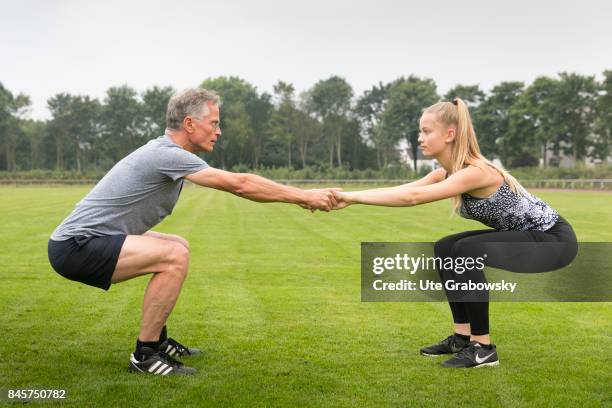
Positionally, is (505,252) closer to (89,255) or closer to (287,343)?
(287,343)

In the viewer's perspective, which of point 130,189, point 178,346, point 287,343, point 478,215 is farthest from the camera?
point 287,343

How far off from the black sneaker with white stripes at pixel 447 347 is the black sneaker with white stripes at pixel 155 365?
6.81ft

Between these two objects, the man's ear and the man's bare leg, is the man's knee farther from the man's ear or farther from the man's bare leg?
the man's ear

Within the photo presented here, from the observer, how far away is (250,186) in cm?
578

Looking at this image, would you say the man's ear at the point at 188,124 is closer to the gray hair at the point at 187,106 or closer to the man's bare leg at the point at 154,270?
the gray hair at the point at 187,106

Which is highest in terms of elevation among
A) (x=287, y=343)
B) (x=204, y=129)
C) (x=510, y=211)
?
(x=204, y=129)

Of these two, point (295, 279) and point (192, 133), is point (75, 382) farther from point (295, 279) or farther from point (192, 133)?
point (295, 279)

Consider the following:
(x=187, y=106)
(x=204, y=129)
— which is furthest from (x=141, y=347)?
(x=187, y=106)

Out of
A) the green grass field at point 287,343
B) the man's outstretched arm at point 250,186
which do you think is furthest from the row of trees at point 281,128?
the man's outstretched arm at point 250,186

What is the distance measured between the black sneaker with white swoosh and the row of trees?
95.4m

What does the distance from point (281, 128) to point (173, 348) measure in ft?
344

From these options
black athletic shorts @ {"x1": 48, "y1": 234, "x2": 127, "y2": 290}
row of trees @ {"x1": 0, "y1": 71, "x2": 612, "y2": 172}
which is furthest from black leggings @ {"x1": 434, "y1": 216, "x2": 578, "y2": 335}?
row of trees @ {"x1": 0, "y1": 71, "x2": 612, "y2": 172}

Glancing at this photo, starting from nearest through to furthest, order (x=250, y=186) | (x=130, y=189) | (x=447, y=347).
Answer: (x=130, y=189) < (x=250, y=186) < (x=447, y=347)

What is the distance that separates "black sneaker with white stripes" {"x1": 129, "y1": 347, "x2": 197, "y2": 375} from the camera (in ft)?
18.0
